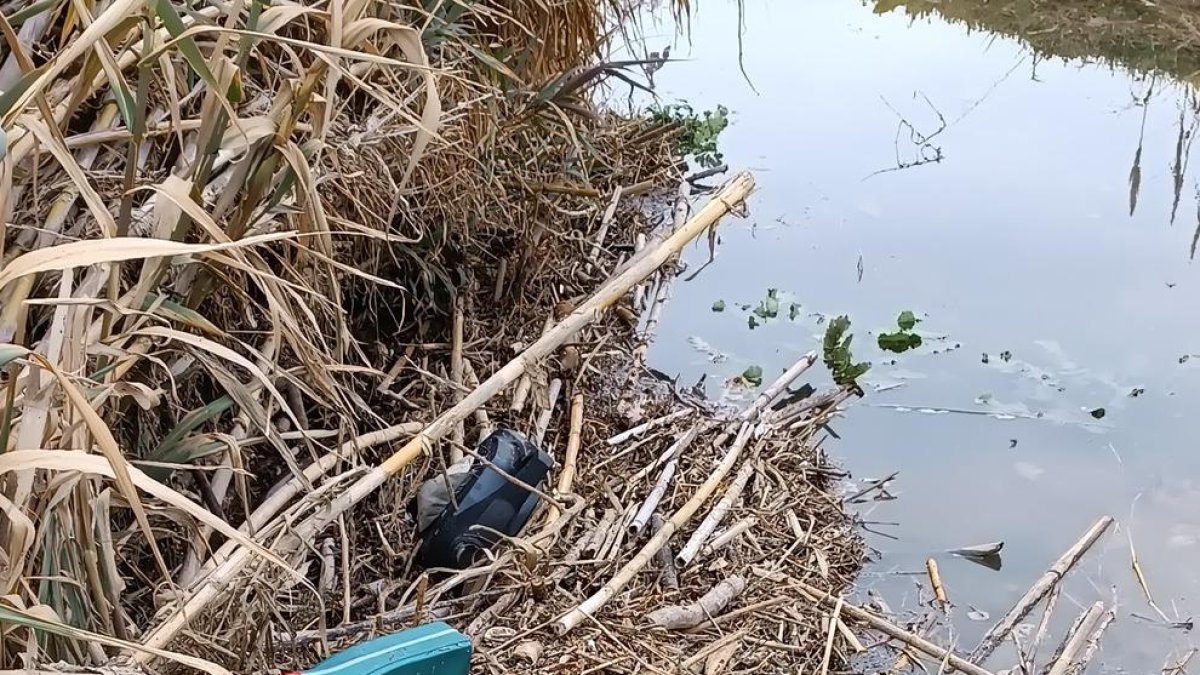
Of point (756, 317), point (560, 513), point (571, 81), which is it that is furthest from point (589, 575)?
point (756, 317)

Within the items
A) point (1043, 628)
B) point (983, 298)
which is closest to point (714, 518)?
point (1043, 628)

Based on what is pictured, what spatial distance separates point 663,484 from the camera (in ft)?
6.93

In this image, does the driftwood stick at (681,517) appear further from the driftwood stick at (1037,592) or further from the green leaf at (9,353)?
the green leaf at (9,353)

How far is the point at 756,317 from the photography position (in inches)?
122

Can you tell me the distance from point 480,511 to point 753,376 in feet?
3.85

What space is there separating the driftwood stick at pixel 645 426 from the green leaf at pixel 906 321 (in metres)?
0.79

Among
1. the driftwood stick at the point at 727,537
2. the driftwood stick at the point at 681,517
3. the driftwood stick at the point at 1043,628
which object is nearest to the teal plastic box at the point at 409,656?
the driftwood stick at the point at 681,517

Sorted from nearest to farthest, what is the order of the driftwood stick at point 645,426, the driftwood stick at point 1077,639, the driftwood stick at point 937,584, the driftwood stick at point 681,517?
the driftwood stick at point 681,517 < the driftwood stick at point 1077,639 < the driftwood stick at point 937,584 < the driftwood stick at point 645,426

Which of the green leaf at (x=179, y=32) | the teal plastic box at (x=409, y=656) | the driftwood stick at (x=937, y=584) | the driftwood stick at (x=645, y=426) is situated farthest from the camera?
the driftwood stick at (x=645, y=426)

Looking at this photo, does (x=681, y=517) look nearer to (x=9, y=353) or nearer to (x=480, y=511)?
(x=480, y=511)

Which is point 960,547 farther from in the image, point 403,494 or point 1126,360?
point 403,494

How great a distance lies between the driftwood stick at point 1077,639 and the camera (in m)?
1.79

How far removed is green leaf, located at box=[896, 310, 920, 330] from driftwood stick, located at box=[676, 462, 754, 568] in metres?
0.90

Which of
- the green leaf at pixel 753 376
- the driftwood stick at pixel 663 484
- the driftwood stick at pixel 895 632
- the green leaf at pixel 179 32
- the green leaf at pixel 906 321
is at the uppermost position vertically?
the green leaf at pixel 179 32
